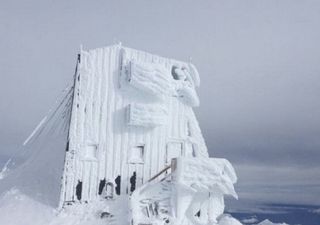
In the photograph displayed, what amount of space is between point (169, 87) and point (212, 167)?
667 centimetres

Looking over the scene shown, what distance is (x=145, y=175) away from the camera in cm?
2572

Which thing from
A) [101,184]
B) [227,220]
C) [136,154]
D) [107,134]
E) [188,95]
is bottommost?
[227,220]

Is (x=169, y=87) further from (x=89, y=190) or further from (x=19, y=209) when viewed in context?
(x=19, y=209)

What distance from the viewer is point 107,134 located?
2498 centimetres

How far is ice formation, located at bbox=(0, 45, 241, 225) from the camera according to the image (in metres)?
22.3

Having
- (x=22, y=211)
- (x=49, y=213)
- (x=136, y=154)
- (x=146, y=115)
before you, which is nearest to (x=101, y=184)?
(x=136, y=154)

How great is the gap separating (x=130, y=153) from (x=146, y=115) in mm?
2638

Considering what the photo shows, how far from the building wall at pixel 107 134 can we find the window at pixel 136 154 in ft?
0.25

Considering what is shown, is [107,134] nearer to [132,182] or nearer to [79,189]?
[132,182]

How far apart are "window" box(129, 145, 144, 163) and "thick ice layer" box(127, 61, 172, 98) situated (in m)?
3.67

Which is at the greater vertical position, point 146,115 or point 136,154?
point 146,115

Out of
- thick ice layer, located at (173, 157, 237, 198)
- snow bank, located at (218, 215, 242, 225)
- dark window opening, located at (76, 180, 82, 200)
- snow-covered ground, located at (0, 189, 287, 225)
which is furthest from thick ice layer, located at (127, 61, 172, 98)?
snow bank, located at (218, 215, 242, 225)

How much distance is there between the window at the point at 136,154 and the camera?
25500 mm

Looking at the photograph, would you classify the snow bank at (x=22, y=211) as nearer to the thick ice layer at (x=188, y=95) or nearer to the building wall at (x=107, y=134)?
the building wall at (x=107, y=134)
